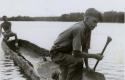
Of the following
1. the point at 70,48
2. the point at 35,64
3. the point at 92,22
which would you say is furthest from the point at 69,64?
the point at 35,64

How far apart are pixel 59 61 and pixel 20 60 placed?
196 cm

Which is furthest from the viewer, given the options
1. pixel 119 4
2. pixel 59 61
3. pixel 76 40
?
pixel 119 4

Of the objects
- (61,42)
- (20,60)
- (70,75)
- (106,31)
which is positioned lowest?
(106,31)

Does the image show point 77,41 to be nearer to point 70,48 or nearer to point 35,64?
point 70,48

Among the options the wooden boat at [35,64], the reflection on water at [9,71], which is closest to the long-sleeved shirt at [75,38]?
the wooden boat at [35,64]

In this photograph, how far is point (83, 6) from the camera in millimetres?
3986

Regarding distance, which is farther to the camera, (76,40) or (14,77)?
(14,77)

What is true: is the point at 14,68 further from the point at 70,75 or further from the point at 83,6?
the point at 70,75

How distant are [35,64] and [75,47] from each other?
71.5 inches

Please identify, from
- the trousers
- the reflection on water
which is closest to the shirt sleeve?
the trousers

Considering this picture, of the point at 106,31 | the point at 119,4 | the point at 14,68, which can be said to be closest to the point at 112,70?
the point at 14,68

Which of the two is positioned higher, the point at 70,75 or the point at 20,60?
the point at 70,75

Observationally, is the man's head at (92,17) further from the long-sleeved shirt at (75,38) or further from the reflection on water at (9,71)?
the reflection on water at (9,71)

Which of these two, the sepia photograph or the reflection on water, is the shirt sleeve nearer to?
the sepia photograph
